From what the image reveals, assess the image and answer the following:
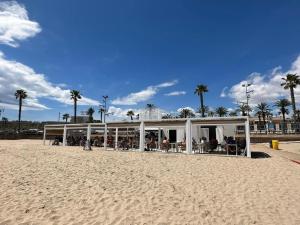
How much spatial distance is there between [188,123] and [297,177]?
342 inches

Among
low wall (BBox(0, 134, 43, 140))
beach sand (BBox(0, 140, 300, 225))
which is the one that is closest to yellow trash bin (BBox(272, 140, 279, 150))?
beach sand (BBox(0, 140, 300, 225))

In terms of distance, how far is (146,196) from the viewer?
6613mm

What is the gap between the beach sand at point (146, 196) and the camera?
5.09m

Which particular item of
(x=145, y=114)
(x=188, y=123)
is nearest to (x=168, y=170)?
(x=188, y=123)

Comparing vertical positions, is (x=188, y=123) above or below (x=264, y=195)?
above

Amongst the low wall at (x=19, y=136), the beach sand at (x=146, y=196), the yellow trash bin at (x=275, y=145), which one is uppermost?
the low wall at (x=19, y=136)

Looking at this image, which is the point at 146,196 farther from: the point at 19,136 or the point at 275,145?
the point at 19,136

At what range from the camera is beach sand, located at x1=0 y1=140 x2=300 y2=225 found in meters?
5.09

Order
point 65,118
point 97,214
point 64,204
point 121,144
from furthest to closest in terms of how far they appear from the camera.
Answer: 1. point 65,118
2. point 121,144
3. point 64,204
4. point 97,214

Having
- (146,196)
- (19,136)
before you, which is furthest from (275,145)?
(19,136)

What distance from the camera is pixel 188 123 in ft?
56.4

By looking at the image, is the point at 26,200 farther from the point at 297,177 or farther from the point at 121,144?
the point at 121,144

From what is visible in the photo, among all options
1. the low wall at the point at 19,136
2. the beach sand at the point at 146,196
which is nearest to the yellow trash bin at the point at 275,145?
the beach sand at the point at 146,196

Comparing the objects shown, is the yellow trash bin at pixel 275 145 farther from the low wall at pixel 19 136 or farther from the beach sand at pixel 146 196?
the low wall at pixel 19 136
